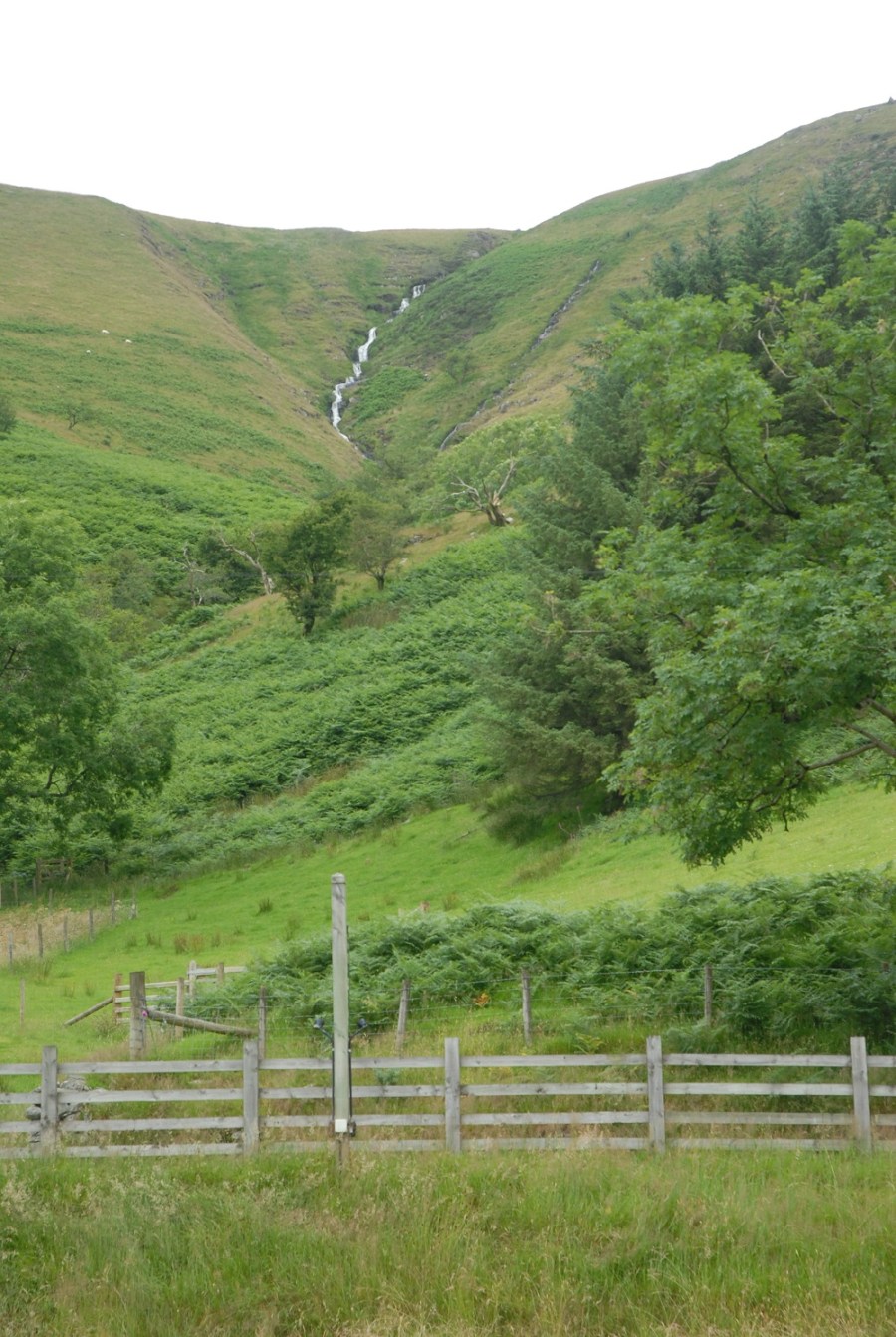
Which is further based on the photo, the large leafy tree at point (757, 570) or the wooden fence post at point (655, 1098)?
the large leafy tree at point (757, 570)

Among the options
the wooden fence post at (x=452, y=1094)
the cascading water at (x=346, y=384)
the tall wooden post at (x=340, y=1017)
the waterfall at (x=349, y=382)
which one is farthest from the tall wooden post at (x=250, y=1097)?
the waterfall at (x=349, y=382)

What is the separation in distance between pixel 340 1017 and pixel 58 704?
28168mm

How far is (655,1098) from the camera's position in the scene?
11594 mm

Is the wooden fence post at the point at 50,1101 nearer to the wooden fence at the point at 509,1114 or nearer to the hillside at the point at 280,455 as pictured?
the wooden fence at the point at 509,1114

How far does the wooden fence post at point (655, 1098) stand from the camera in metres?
11.5

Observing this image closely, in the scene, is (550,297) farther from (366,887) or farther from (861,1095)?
(861,1095)

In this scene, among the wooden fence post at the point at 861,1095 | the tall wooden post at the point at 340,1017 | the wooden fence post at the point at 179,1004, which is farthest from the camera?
the wooden fence post at the point at 179,1004

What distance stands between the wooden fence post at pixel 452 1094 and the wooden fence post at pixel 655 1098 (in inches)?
72.9

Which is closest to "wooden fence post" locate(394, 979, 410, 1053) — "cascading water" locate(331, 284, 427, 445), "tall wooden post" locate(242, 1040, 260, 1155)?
"tall wooden post" locate(242, 1040, 260, 1155)

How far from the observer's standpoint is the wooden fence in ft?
37.5

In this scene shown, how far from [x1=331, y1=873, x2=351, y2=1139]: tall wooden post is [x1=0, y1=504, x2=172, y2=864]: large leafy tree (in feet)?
89.0

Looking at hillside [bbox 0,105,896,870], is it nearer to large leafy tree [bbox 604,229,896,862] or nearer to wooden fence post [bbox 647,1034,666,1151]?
large leafy tree [bbox 604,229,896,862]

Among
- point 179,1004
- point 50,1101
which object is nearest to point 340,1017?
point 50,1101

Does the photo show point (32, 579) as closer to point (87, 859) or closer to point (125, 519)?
point (87, 859)
